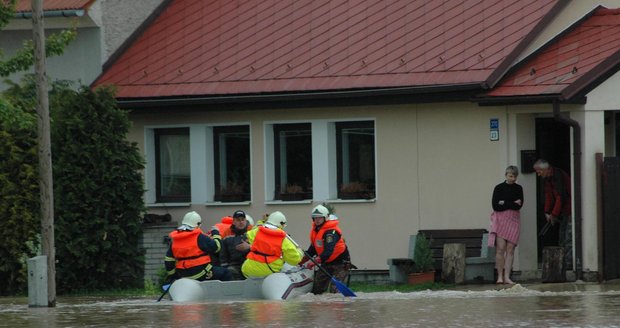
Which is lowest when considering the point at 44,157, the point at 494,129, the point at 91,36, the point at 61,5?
the point at 44,157

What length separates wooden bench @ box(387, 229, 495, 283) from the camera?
25.9 metres

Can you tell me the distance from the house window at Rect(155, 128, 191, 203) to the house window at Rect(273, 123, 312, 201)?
1.94 m

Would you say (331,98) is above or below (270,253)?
above

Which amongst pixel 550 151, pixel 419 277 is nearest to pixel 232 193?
pixel 419 277

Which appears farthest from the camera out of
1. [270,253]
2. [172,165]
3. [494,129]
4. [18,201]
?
[172,165]

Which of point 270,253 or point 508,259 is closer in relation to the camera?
point 270,253

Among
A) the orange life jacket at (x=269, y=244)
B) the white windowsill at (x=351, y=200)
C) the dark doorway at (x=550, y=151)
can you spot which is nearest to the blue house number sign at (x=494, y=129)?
the dark doorway at (x=550, y=151)

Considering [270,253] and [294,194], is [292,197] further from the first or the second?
[270,253]

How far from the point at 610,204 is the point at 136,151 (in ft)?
27.5

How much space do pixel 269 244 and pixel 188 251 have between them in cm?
118

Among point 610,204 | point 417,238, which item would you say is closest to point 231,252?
point 417,238

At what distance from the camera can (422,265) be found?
26.0 metres

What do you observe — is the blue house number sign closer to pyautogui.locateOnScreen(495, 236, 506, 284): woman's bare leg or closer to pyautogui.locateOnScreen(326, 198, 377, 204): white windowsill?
pyautogui.locateOnScreen(495, 236, 506, 284): woman's bare leg

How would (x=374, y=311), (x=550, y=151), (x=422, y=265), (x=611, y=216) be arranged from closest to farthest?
(x=374, y=311) < (x=611, y=216) < (x=422, y=265) < (x=550, y=151)
